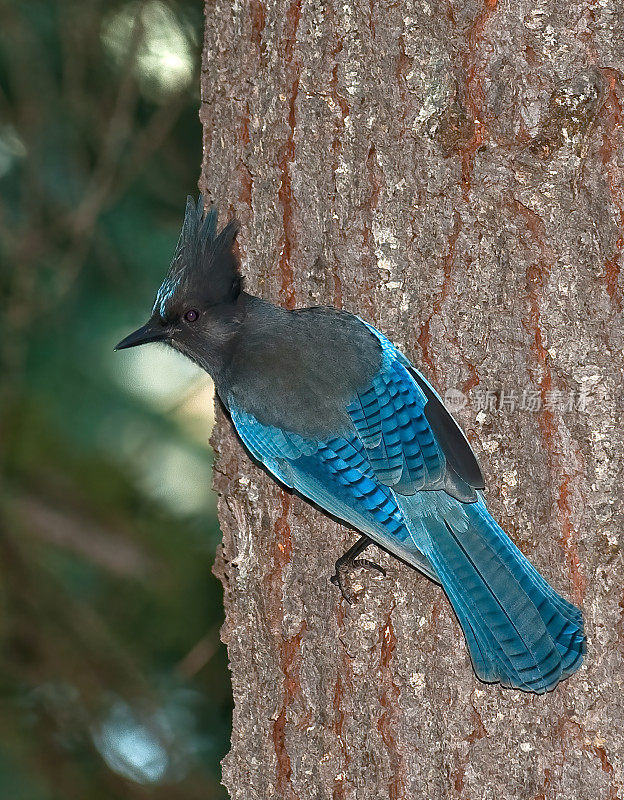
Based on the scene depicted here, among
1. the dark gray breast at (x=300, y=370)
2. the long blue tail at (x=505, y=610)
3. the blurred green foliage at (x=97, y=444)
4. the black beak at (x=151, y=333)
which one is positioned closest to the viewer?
the long blue tail at (x=505, y=610)

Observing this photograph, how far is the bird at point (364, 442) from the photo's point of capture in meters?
1.75

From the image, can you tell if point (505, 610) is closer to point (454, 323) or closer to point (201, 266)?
point (454, 323)

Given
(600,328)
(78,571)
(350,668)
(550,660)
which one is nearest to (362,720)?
(350,668)

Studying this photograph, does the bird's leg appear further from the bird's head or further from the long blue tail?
the bird's head

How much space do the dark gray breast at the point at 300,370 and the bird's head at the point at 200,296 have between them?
0.22 ft

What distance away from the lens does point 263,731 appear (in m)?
1.93

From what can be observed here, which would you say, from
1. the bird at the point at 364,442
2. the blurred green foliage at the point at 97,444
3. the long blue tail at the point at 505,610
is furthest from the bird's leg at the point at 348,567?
the blurred green foliage at the point at 97,444

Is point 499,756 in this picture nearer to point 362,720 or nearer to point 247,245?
point 362,720

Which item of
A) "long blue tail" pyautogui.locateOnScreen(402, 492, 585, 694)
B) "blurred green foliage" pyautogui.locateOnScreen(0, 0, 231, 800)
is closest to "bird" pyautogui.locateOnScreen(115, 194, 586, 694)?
"long blue tail" pyautogui.locateOnScreen(402, 492, 585, 694)

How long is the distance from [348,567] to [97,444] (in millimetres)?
1360

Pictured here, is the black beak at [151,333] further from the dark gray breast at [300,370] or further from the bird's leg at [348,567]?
the bird's leg at [348,567]

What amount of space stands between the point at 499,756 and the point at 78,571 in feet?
5.94

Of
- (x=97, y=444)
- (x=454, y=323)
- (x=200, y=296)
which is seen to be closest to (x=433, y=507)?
(x=454, y=323)

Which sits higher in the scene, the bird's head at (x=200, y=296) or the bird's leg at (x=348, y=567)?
the bird's head at (x=200, y=296)
